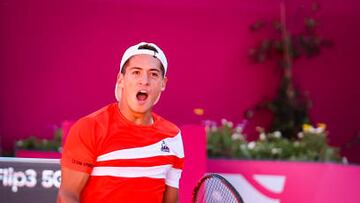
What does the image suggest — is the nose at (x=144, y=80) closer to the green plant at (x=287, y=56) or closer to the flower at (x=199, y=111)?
the flower at (x=199, y=111)

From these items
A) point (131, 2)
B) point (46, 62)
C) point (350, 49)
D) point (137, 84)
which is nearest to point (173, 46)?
point (131, 2)

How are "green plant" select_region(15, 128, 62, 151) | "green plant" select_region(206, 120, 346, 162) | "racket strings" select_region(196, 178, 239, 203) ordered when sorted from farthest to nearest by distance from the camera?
1. "green plant" select_region(15, 128, 62, 151)
2. "green plant" select_region(206, 120, 346, 162)
3. "racket strings" select_region(196, 178, 239, 203)

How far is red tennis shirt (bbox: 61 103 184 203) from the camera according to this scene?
9.86ft

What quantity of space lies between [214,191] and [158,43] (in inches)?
210

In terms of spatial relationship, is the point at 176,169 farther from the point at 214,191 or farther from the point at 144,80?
the point at 144,80

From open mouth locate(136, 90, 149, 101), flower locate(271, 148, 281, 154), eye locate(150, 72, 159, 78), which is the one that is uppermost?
flower locate(271, 148, 281, 154)

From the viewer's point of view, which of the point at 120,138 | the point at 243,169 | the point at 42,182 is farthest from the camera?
the point at 243,169

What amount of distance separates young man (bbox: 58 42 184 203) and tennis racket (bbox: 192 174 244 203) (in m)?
0.20

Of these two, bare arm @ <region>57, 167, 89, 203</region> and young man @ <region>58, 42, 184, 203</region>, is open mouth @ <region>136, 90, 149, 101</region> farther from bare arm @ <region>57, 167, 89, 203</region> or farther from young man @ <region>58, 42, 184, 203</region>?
bare arm @ <region>57, 167, 89, 203</region>

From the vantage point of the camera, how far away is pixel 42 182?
4.58 m

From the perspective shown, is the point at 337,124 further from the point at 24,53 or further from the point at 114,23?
the point at 24,53

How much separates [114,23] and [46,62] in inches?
32.5

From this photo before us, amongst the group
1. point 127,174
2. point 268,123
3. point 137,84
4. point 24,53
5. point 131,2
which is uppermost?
point 131,2

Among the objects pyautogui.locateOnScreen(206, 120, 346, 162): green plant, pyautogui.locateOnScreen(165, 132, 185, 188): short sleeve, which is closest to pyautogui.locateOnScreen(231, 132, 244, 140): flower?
pyautogui.locateOnScreen(206, 120, 346, 162): green plant
